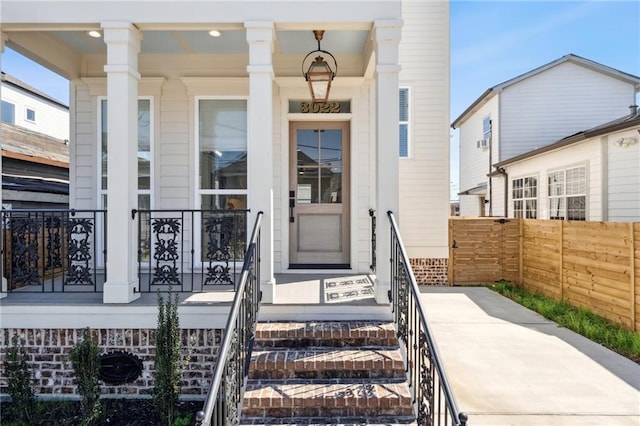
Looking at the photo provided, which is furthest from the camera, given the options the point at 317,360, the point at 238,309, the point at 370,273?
the point at 370,273

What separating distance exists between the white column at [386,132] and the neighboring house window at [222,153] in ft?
7.18

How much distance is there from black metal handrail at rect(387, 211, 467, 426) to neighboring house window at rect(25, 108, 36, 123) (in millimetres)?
16138

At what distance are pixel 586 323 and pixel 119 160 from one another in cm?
621

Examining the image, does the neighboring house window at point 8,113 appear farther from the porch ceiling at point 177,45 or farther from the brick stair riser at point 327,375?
the brick stair riser at point 327,375

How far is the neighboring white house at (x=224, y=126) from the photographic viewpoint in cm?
358

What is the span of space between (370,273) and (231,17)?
349 cm

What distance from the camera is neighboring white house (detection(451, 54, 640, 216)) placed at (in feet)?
36.0

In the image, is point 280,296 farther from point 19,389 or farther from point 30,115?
point 30,115

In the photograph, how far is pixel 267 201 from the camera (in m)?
3.63

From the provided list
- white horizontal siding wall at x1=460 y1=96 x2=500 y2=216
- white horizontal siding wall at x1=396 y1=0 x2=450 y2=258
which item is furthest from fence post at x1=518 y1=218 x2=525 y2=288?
white horizontal siding wall at x1=460 y1=96 x2=500 y2=216

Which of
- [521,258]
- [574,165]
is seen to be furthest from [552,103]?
[521,258]

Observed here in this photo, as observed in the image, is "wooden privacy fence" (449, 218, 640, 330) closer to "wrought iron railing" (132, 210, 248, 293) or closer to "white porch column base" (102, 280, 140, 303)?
"wrought iron railing" (132, 210, 248, 293)

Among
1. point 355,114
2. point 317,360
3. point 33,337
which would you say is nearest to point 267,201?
point 317,360

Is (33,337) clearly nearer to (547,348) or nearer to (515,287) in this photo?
(547,348)
